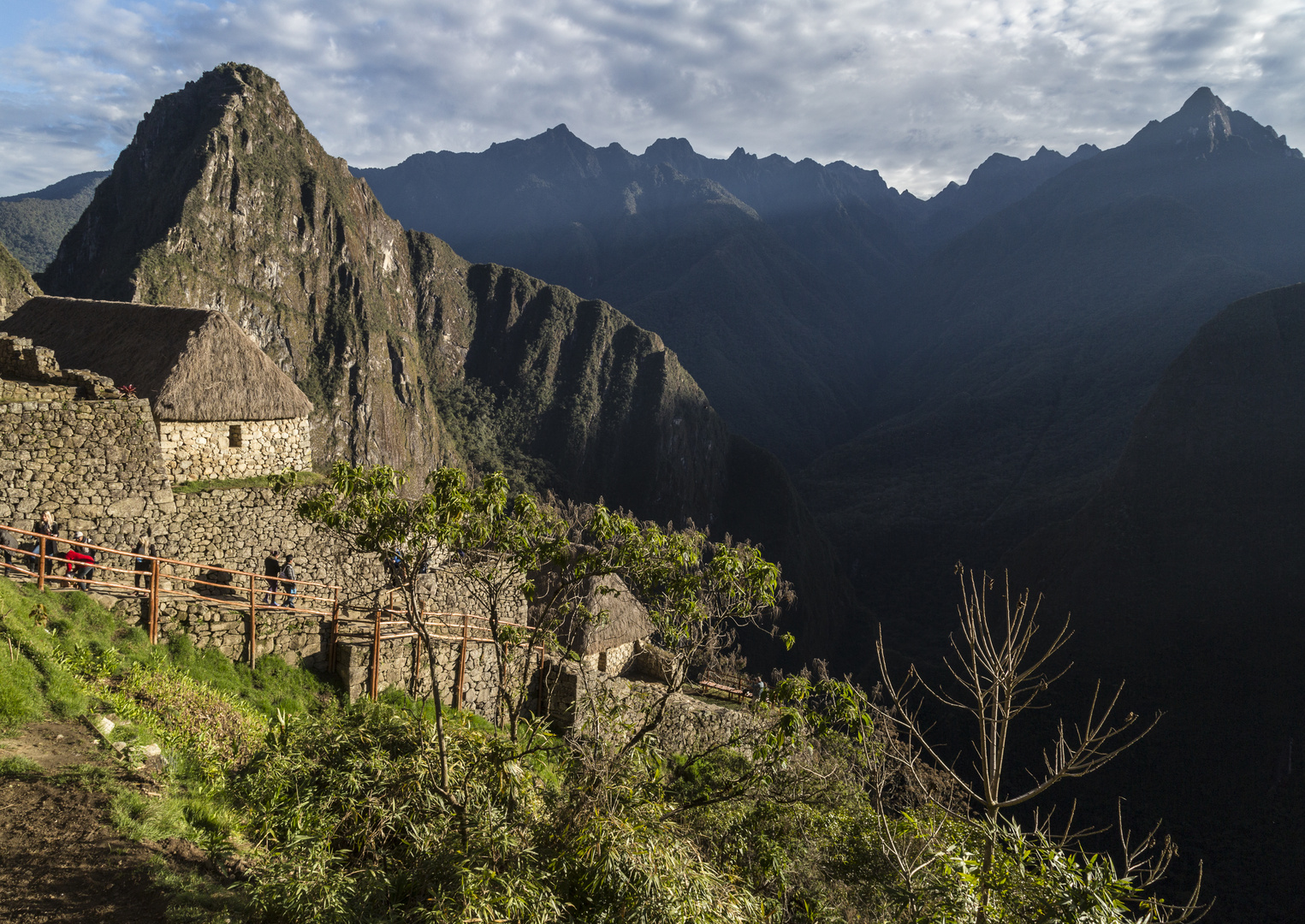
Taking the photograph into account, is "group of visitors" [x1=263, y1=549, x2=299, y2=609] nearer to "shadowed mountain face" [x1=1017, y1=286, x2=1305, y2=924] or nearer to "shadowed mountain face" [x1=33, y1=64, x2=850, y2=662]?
"shadowed mountain face" [x1=1017, y1=286, x2=1305, y2=924]

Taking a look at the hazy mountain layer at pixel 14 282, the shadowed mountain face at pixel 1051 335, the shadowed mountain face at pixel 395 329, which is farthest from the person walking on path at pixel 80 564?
the shadowed mountain face at pixel 1051 335

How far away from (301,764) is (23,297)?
54.3m

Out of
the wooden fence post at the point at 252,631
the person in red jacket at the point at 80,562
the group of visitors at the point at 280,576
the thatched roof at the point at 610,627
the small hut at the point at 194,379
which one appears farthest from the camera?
the thatched roof at the point at 610,627

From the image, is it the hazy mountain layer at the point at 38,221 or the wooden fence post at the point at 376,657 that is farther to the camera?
the hazy mountain layer at the point at 38,221

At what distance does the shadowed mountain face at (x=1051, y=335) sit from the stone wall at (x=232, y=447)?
69.3 metres

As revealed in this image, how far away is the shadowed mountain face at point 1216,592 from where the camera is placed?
123 ft

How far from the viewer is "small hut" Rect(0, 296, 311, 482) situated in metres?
17.3

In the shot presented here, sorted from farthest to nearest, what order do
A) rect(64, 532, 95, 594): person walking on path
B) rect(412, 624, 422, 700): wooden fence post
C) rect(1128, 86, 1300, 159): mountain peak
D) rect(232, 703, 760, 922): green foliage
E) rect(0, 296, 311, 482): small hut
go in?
rect(1128, 86, 1300, 159): mountain peak < rect(0, 296, 311, 482): small hut < rect(412, 624, 422, 700): wooden fence post < rect(64, 532, 95, 594): person walking on path < rect(232, 703, 760, 922): green foliage

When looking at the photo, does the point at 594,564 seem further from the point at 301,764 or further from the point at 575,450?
the point at 575,450

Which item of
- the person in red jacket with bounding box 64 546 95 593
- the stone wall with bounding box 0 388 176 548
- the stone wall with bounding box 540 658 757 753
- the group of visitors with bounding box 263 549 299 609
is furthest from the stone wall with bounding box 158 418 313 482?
the stone wall with bounding box 540 658 757 753

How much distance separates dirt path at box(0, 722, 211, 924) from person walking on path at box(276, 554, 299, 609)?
6.48 meters

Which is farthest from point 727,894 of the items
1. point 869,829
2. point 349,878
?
point 869,829

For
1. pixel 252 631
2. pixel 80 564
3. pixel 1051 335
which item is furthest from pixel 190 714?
pixel 1051 335

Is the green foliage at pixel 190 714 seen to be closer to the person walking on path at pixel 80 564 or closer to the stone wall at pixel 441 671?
the stone wall at pixel 441 671
